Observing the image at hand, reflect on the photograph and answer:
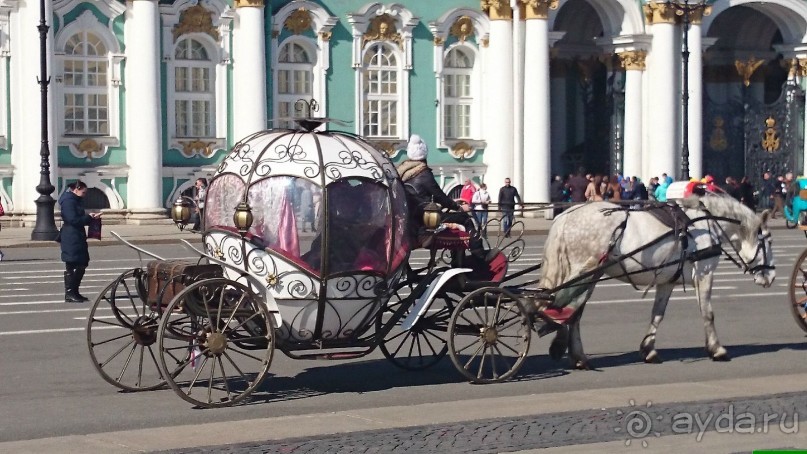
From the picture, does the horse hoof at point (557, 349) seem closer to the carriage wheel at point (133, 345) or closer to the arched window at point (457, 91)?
the carriage wheel at point (133, 345)

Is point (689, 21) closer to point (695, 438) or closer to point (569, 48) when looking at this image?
point (569, 48)

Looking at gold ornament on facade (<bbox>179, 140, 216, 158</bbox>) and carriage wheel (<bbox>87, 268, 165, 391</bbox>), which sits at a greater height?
gold ornament on facade (<bbox>179, 140, 216, 158</bbox>)

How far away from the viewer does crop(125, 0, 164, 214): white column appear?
38.1 m

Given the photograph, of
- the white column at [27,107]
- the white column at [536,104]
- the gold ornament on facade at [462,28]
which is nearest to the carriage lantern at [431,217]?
the white column at [27,107]

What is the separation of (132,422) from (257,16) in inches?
1149

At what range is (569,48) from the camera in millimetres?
50188

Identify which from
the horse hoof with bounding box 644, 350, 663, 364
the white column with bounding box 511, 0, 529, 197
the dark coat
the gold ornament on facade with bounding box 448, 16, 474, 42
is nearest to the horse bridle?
the horse hoof with bounding box 644, 350, 663, 364

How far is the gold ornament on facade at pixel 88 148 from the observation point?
38031 mm

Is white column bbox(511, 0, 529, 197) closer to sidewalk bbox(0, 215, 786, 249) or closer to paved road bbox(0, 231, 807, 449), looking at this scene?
sidewalk bbox(0, 215, 786, 249)

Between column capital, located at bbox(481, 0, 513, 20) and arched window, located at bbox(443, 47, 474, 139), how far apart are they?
123 centimetres

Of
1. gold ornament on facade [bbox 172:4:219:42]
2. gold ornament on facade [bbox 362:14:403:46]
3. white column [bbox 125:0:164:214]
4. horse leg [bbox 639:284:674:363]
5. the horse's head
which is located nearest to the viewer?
horse leg [bbox 639:284:674:363]

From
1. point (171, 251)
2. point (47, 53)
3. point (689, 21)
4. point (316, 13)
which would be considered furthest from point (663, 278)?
point (689, 21)

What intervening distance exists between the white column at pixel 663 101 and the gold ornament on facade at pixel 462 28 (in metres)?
5.57

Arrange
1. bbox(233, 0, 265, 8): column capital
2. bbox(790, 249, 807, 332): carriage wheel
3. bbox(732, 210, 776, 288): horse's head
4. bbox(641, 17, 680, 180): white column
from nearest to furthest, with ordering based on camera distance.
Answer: bbox(732, 210, 776, 288): horse's head, bbox(790, 249, 807, 332): carriage wheel, bbox(233, 0, 265, 8): column capital, bbox(641, 17, 680, 180): white column
